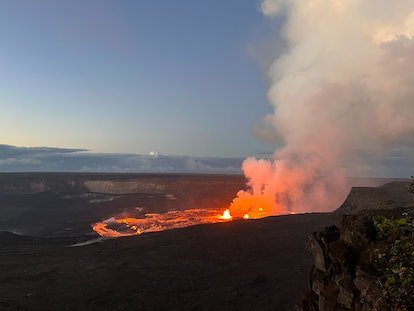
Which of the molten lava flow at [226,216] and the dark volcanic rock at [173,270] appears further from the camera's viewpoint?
the molten lava flow at [226,216]

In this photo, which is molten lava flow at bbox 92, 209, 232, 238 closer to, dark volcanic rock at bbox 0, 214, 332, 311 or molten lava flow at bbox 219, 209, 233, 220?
molten lava flow at bbox 219, 209, 233, 220

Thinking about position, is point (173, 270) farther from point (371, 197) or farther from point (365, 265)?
point (371, 197)

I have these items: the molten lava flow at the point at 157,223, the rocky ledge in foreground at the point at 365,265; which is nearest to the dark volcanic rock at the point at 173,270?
the molten lava flow at the point at 157,223

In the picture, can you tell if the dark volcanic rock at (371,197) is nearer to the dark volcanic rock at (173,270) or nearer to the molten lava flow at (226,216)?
the dark volcanic rock at (173,270)

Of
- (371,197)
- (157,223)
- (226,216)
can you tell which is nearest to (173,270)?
(371,197)

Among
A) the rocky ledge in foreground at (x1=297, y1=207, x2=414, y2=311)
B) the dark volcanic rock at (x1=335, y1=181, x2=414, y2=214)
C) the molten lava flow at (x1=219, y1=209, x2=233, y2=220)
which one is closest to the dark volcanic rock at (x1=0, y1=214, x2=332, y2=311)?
the dark volcanic rock at (x1=335, y1=181, x2=414, y2=214)

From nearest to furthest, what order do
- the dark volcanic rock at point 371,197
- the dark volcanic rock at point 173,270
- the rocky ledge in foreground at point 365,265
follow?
1. the rocky ledge in foreground at point 365,265
2. the dark volcanic rock at point 173,270
3. the dark volcanic rock at point 371,197

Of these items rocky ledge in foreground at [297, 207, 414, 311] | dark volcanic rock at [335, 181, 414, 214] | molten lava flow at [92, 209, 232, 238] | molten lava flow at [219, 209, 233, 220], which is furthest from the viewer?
molten lava flow at [219, 209, 233, 220]

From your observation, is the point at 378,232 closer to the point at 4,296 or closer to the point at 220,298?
the point at 220,298
